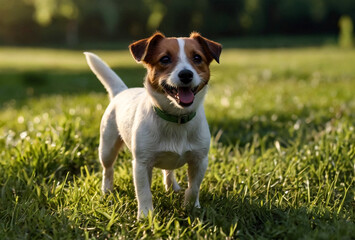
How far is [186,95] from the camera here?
3096 mm

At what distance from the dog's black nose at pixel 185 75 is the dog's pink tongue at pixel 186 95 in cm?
10

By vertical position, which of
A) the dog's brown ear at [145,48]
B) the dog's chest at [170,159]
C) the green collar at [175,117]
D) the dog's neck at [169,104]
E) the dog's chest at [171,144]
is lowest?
the dog's chest at [170,159]

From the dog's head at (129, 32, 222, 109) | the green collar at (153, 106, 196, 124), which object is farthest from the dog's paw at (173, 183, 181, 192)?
the dog's head at (129, 32, 222, 109)

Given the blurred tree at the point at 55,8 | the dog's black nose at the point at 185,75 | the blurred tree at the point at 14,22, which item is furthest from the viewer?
the blurred tree at the point at 14,22

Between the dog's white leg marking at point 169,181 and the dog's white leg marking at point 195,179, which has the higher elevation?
the dog's white leg marking at point 195,179

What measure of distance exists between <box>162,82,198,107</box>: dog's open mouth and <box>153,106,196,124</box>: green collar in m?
0.19

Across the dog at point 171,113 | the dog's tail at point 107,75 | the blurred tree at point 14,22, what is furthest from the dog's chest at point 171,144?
the blurred tree at point 14,22

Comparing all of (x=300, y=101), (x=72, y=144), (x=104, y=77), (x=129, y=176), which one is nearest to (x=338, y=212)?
(x=129, y=176)

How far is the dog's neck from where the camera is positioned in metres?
3.25

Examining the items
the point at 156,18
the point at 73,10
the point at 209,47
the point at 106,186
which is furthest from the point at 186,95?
the point at 156,18

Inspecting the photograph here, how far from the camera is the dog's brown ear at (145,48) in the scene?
3293 millimetres

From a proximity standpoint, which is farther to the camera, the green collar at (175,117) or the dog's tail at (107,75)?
the dog's tail at (107,75)

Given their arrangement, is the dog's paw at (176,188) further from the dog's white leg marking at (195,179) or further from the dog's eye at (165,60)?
the dog's eye at (165,60)

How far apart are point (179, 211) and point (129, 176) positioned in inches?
31.1
